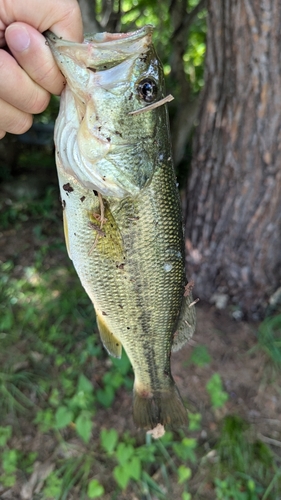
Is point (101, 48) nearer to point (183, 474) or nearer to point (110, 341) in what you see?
point (110, 341)

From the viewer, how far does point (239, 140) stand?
94.7 inches

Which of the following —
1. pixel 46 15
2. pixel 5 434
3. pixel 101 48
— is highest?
pixel 46 15

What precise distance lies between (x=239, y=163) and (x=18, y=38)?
180cm

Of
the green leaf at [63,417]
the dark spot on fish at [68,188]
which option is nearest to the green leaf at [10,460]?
the green leaf at [63,417]

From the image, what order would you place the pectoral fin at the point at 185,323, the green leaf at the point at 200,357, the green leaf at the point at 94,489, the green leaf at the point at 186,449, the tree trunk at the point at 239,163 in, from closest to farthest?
the pectoral fin at the point at 185,323 → the tree trunk at the point at 239,163 → the green leaf at the point at 94,489 → the green leaf at the point at 186,449 → the green leaf at the point at 200,357

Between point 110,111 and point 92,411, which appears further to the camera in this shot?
point 92,411

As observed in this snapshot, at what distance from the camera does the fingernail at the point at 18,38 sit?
0.98m

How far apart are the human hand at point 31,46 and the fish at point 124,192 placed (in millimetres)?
38

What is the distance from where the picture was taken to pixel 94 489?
7.40ft

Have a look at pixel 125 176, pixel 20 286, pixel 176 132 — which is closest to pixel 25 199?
pixel 20 286

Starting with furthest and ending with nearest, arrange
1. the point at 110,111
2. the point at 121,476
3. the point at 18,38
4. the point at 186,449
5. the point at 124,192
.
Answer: the point at 186,449
the point at 121,476
the point at 124,192
the point at 110,111
the point at 18,38

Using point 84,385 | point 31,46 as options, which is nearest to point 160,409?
point 84,385

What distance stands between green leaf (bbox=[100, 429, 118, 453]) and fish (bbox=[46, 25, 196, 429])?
1.02 metres

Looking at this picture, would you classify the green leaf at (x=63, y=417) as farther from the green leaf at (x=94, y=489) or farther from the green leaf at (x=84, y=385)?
the green leaf at (x=94, y=489)
